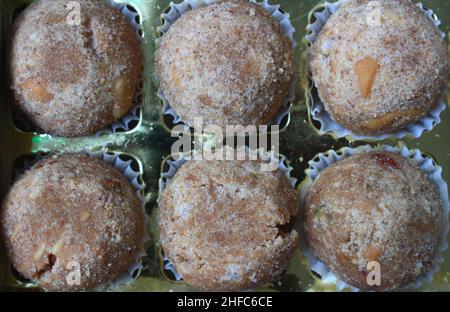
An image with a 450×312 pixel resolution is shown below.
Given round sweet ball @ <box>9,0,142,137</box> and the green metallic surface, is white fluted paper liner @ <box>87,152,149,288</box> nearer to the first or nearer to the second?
the green metallic surface

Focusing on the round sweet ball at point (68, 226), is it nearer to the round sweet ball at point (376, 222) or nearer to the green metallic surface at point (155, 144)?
the green metallic surface at point (155, 144)

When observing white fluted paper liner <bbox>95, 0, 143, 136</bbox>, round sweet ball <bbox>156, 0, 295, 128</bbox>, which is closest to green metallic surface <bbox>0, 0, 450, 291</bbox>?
white fluted paper liner <bbox>95, 0, 143, 136</bbox>

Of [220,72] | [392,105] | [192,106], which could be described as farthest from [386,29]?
[192,106]

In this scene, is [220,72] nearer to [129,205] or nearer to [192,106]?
[192,106]

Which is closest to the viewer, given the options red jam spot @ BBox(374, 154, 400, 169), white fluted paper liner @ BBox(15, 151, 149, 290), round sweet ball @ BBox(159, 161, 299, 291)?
round sweet ball @ BBox(159, 161, 299, 291)

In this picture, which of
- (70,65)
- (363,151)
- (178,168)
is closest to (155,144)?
(178,168)
